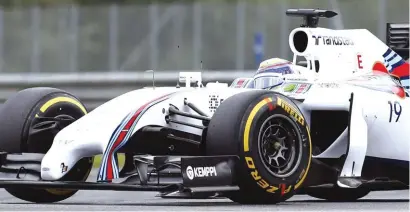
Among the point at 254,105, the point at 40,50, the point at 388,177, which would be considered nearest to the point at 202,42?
the point at 40,50

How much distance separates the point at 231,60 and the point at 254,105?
614 centimetres

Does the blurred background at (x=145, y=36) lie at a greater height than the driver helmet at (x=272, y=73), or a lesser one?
greater

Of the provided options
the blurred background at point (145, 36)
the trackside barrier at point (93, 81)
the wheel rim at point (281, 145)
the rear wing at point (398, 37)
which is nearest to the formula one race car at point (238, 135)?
the wheel rim at point (281, 145)

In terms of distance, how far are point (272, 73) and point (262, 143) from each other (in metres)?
1.40

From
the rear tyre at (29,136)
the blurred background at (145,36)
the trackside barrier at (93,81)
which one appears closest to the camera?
the rear tyre at (29,136)

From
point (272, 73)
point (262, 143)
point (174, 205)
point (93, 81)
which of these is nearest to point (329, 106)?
point (272, 73)

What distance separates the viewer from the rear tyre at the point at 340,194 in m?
14.4

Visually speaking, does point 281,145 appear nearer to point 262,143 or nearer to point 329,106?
point 262,143

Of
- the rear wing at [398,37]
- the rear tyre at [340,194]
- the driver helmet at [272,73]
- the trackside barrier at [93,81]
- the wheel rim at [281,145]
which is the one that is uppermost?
the rear wing at [398,37]

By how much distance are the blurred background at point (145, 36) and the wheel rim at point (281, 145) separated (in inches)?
190

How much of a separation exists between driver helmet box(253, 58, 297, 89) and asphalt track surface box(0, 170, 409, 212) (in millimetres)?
987

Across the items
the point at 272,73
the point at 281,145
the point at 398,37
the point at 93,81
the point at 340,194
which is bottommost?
the point at 340,194

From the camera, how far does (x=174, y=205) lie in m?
12.3

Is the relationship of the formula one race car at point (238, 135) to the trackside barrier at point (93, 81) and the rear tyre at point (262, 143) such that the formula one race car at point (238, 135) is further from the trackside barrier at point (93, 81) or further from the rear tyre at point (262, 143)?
the trackside barrier at point (93, 81)
